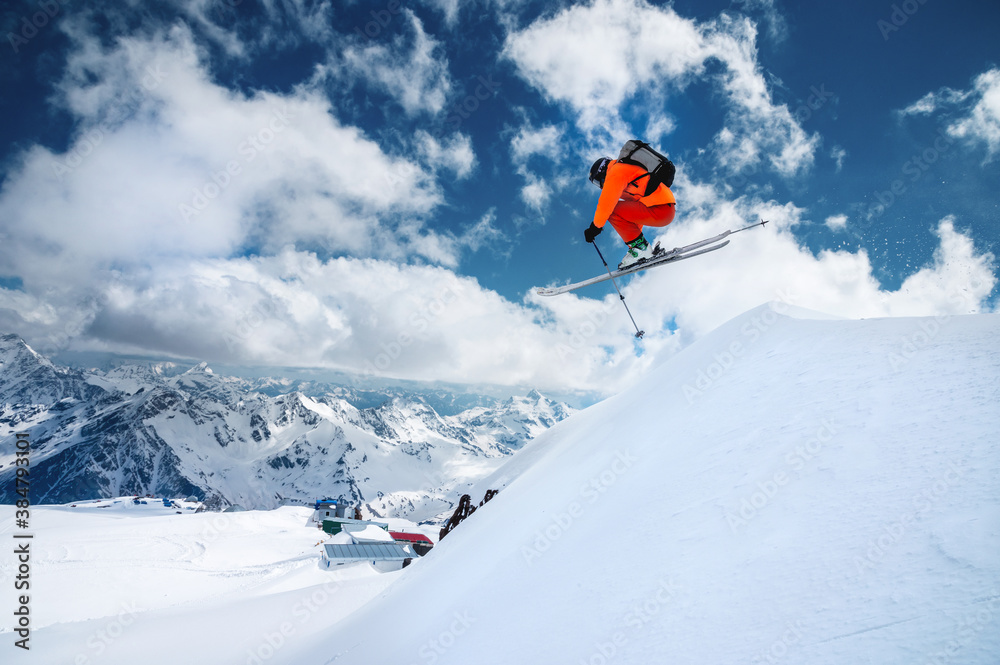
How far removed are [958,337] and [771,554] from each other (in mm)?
3520

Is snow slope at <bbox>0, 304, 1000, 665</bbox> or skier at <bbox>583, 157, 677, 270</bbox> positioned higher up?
skier at <bbox>583, 157, 677, 270</bbox>

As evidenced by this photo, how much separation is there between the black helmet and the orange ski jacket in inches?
5.5

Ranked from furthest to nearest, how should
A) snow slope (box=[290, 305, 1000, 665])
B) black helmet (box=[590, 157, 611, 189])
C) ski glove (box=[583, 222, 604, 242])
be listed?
1. ski glove (box=[583, 222, 604, 242])
2. black helmet (box=[590, 157, 611, 189])
3. snow slope (box=[290, 305, 1000, 665])

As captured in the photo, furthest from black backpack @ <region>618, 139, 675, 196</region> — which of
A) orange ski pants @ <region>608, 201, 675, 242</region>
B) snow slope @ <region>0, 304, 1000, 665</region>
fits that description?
snow slope @ <region>0, 304, 1000, 665</region>

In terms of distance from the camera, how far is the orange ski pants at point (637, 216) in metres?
8.11

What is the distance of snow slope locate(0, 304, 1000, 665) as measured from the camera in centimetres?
Result: 232

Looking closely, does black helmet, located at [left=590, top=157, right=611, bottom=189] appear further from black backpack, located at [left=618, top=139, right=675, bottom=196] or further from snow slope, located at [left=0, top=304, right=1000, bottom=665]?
snow slope, located at [left=0, top=304, right=1000, bottom=665]

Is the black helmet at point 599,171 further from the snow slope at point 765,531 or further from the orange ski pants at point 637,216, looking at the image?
the snow slope at point 765,531

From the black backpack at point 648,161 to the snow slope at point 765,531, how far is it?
3330mm

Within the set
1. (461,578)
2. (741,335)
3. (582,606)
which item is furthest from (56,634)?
(741,335)

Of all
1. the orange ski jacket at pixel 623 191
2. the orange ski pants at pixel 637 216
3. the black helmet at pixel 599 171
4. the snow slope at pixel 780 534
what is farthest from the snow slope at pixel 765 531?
the black helmet at pixel 599 171

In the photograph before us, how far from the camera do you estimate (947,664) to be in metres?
1.82

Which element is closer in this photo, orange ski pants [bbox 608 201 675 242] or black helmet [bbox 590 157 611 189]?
black helmet [bbox 590 157 611 189]

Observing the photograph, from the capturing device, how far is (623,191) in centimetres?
770
